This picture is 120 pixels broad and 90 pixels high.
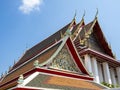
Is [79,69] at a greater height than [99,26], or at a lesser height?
lesser

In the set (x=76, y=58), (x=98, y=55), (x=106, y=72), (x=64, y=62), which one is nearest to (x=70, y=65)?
(x=64, y=62)

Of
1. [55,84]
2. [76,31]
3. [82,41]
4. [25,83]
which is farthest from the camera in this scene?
[76,31]

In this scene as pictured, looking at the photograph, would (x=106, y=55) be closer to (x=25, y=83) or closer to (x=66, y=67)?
(x=66, y=67)

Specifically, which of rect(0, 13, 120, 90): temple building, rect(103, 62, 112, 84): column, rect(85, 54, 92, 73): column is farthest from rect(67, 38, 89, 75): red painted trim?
rect(103, 62, 112, 84): column

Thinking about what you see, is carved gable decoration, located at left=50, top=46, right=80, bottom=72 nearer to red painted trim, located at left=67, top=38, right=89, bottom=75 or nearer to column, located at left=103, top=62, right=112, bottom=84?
red painted trim, located at left=67, top=38, right=89, bottom=75

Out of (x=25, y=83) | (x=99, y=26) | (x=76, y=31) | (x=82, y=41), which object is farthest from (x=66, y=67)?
(x=99, y=26)

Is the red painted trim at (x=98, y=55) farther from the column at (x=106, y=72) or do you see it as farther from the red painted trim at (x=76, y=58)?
the red painted trim at (x=76, y=58)

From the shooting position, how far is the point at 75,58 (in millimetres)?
9242

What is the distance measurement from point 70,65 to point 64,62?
315 millimetres

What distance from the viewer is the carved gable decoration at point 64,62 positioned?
8289mm

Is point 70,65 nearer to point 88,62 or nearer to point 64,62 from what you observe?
point 64,62

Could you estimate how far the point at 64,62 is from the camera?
8727 mm

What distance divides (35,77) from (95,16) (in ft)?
29.5

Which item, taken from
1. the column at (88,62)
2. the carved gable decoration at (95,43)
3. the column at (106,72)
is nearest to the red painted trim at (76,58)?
the column at (88,62)
